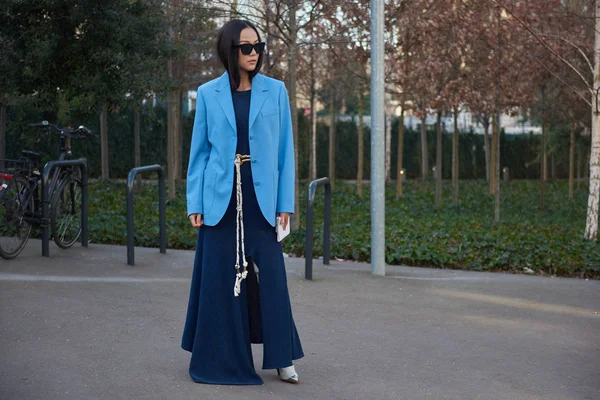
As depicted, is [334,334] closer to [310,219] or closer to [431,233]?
[310,219]

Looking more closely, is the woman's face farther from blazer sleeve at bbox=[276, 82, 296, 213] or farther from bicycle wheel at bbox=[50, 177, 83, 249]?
bicycle wheel at bbox=[50, 177, 83, 249]

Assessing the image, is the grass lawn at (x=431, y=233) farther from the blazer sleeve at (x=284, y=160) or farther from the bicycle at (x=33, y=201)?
the blazer sleeve at (x=284, y=160)

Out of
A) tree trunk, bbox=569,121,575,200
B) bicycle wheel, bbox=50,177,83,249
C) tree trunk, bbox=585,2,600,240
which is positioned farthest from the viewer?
tree trunk, bbox=569,121,575,200

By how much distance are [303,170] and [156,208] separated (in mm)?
16250

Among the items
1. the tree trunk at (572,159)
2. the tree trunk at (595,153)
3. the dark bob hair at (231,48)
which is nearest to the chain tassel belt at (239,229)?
the dark bob hair at (231,48)

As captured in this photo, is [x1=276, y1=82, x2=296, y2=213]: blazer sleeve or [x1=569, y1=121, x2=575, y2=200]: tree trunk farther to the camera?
[x1=569, y1=121, x2=575, y2=200]: tree trunk

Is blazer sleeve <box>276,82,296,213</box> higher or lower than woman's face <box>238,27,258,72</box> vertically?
lower

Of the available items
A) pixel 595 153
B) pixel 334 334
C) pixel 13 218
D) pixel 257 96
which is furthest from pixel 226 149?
pixel 595 153

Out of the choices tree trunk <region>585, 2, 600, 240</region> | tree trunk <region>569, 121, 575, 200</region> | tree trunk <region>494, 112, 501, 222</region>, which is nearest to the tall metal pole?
tree trunk <region>585, 2, 600, 240</region>

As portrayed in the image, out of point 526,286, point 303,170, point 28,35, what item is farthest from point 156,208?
point 303,170

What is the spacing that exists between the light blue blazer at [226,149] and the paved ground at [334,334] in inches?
36.8

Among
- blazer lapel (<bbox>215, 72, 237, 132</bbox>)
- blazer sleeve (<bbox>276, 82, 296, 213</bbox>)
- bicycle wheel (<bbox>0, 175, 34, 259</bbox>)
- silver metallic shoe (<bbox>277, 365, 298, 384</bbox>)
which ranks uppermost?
blazer lapel (<bbox>215, 72, 237, 132</bbox>)

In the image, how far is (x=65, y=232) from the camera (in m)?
9.05

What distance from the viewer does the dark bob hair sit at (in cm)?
452
